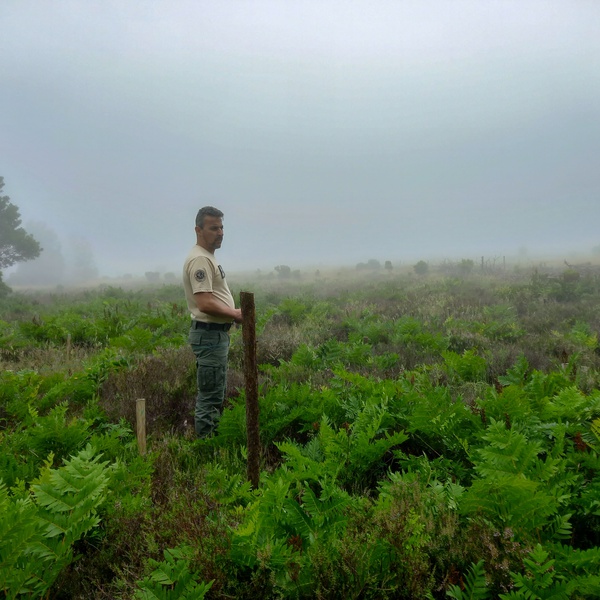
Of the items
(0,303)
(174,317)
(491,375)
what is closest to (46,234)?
(0,303)

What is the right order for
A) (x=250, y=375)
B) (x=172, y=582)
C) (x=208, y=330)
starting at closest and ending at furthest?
(x=172, y=582), (x=250, y=375), (x=208, y=330)

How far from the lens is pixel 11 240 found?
38938mm

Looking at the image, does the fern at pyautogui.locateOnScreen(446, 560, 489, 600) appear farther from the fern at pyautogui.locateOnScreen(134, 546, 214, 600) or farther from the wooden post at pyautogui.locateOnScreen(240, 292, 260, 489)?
the wooden post at pyautogui.locateOnScreen(240, 292, 260, 489)

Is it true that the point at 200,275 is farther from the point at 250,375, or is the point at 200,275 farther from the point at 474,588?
the point at 474,588

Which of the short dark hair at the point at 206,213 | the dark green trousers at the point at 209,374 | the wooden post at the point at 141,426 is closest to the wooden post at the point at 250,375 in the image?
the wooden post at the point at 141,426

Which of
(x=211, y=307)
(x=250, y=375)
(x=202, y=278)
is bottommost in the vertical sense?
(x=250, y=375)

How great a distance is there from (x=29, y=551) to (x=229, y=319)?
2.31 meters

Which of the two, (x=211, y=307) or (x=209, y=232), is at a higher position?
(x=209, y=232)

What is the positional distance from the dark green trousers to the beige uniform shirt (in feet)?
0.60

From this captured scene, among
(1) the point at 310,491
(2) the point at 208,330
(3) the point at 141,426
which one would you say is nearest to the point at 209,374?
(2) the point at 208,330

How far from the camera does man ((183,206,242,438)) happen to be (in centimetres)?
385

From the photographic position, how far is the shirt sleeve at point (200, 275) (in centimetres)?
371

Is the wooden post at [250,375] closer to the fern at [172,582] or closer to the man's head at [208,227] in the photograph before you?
the fern at [172,582]

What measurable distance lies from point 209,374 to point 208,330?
44 centimetres
